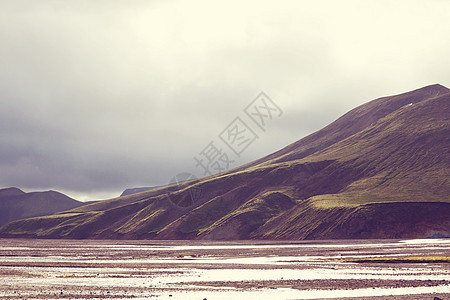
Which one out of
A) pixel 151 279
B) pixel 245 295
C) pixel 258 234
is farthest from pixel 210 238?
pixel 245 295

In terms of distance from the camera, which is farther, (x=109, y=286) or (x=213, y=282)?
(x=213, y=282)

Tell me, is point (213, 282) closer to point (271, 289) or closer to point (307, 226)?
point (271, 289)

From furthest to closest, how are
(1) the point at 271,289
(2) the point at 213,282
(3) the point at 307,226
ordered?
(3) the point at 307,226
(2) the point at 213,282
(1) the point at 271,289

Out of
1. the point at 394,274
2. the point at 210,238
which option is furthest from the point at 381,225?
the point at 394,274

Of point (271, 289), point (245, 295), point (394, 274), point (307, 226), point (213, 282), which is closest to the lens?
point (245, 295)

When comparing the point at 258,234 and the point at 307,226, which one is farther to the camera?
the point at 258,234

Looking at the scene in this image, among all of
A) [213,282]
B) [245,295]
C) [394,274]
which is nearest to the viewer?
[245,295]

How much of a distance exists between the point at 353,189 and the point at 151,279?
533ft

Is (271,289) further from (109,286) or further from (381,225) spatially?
(381,225)

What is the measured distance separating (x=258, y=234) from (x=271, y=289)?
455 feet

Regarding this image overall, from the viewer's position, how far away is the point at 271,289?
39.6m

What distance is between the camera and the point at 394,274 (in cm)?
4856

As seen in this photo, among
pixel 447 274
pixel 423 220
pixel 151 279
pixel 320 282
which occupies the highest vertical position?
pixel 151 279

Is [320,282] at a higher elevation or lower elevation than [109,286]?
lower
